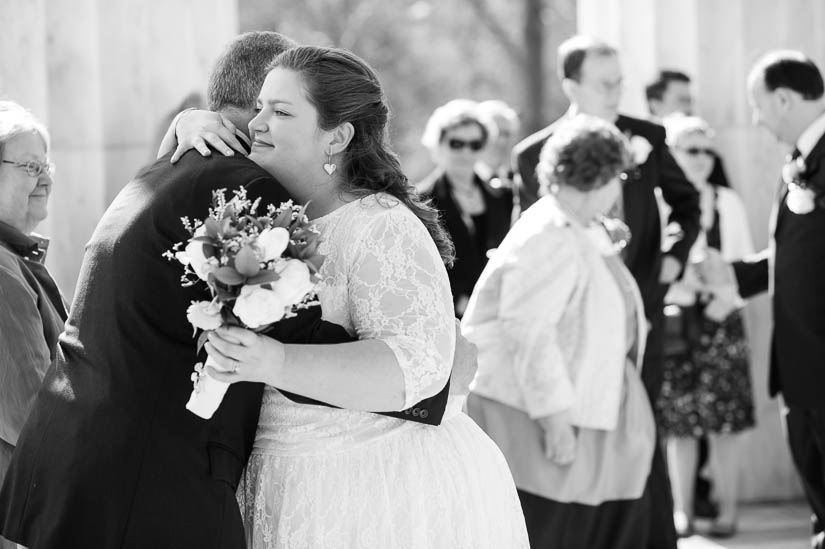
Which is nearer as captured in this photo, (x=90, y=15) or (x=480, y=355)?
(x=480, y=355)

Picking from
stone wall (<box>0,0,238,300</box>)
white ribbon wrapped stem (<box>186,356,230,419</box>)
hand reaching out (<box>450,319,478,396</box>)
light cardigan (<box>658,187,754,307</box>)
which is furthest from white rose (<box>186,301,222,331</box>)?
light cardigan (<box>658,187,754,307</box>)

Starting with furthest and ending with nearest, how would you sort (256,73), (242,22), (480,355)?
(242,22), (480,355), (256,73)

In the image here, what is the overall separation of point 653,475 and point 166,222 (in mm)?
3363

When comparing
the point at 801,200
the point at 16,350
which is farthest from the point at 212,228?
the point at 801,200

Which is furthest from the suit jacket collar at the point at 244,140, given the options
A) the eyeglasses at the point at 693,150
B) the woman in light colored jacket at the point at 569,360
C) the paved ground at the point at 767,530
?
the eyeglasses at the point at 693,150

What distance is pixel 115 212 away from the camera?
2.84 meters

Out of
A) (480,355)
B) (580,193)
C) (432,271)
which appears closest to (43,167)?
(432,271)

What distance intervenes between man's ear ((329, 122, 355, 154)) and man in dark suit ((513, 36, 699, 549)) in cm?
335

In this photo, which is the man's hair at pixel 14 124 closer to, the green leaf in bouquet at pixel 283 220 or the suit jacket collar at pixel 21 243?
the suit jacket collar at pixel 21 243

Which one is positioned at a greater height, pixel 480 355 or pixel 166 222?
pixel 166 222

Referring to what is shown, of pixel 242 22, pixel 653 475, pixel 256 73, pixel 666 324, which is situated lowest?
pixel 653 475

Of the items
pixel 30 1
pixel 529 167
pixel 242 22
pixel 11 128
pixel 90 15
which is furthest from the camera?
pixel 242 22

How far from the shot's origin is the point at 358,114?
117 inches

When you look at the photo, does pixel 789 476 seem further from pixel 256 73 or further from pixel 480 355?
pixel 256 73
